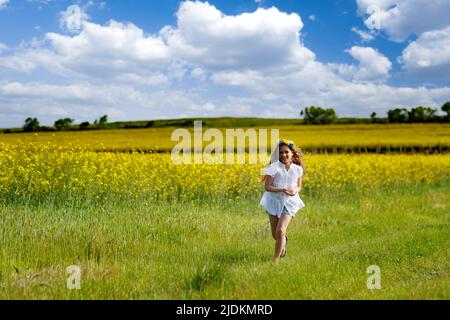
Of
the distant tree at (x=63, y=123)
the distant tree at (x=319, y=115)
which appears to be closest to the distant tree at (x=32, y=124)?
the distant tree at (x=63, y=123)

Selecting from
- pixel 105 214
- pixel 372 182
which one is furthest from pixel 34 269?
pixel 372 182

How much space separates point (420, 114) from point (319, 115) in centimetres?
1173

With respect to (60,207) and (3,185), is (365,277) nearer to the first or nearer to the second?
(60,207)

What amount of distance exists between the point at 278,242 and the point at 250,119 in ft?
194

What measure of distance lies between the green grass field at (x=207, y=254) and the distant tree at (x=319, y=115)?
159 feet

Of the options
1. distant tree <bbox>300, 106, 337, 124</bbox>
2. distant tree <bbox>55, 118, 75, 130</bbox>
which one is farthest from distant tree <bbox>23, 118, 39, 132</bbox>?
distant tree <bbox>300, 106, 337, 124</bbox>

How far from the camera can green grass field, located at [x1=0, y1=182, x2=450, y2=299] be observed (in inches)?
204

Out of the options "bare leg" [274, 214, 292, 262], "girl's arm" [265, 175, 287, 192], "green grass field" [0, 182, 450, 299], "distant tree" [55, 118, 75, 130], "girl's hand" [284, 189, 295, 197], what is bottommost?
"green grass field" [0, 182, 450, 299]

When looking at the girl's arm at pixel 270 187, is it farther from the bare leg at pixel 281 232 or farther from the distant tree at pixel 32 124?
the distant tree at pixel 32 124

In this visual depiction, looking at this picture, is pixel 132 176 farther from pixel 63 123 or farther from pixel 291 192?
pixel 63 123

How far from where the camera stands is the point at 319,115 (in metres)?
59.8

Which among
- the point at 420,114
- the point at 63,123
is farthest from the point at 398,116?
the point at 63,123

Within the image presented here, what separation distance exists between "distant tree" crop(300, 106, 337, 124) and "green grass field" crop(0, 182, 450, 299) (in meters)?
48.5

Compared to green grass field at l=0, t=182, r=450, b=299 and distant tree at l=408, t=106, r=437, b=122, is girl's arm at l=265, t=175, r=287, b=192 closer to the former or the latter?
green grass field at l=0, t=182, r=450, b=299
